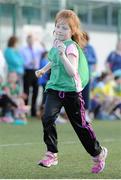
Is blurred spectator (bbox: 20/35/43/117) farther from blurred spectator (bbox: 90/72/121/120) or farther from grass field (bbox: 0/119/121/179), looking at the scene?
grass field (bbox: 0/119/121/179)

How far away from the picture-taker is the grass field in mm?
7281

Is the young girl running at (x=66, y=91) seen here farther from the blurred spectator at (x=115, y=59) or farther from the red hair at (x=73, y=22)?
the blurred spectator at (x=115, y=59)

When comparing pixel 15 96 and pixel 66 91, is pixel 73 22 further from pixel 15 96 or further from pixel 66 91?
pixel 15 96

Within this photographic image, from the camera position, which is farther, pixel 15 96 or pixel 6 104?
pixel 15 96

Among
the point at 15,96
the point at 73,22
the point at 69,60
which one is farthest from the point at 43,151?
the point at 15,96

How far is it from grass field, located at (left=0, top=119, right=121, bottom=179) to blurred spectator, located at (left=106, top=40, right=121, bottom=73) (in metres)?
4.06

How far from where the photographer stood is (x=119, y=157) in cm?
895

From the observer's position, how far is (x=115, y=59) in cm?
1823

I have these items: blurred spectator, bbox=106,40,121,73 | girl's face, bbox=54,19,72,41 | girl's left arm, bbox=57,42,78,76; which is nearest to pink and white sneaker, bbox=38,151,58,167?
girl's left arm, bbox=57,42,78,76

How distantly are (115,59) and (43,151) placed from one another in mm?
8876

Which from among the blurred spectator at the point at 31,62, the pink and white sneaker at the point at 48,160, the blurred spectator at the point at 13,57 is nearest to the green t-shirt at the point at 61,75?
the pink and white sneaker at the point at 48,160

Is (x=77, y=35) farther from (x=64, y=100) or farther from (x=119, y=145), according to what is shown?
(x=119, y=145)

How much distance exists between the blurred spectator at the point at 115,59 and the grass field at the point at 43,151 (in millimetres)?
4058

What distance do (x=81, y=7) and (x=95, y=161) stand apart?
12763mm
